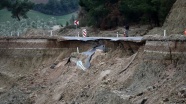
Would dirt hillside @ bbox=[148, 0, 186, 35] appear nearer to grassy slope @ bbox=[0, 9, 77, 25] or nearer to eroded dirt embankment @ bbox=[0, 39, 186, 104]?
eroded dirt embankment @ bbox=[0, 39, 186, 104]

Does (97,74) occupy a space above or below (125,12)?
below

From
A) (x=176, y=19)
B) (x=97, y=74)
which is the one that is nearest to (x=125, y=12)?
(x=176, y=19)

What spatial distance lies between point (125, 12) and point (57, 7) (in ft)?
139

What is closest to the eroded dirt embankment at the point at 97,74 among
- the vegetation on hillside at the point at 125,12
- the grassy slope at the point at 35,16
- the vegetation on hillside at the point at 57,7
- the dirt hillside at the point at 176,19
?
the dirt hillside at the point at 176,19

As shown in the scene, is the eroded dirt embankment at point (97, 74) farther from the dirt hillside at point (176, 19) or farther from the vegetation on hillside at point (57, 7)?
the vegetation on hillside at point (57, 7)

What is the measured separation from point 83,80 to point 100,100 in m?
5.90

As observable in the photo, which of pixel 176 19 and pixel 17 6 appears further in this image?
pixel 17 6

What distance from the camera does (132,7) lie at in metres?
54.3

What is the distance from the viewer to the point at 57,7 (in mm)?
98875

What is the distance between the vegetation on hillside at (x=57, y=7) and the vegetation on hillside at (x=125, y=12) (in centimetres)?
3100

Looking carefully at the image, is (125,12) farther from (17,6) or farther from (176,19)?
(17,6)

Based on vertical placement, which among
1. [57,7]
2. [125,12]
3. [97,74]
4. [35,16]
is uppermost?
[57,7]

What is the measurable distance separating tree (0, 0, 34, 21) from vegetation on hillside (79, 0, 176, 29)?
12.2 metres

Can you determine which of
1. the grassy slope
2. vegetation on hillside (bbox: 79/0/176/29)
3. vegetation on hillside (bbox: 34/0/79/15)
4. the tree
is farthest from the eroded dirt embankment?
vegetation on hillside (bbox: 34/0/79/15)
